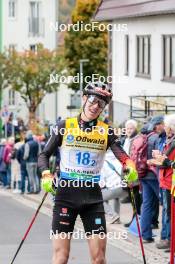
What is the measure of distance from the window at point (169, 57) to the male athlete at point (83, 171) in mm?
19071

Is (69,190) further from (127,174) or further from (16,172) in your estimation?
(16,172)

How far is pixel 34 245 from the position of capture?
14.0m

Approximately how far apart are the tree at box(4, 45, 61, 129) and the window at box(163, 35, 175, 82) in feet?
83.8

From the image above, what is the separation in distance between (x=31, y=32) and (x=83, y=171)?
61.6 metres

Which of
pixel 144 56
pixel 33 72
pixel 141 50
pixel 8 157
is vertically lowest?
pixel 8 157

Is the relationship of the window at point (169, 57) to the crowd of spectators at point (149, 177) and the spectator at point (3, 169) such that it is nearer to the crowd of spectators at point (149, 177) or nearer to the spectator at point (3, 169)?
the spectator at point (3, 169)

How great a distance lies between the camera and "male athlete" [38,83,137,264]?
8898mm

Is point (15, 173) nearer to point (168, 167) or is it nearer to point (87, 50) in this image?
point (168, 167)

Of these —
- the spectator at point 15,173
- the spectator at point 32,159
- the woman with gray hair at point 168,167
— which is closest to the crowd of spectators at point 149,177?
the woman with gray hair at point 168,167

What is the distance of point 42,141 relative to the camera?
26234 millimetres

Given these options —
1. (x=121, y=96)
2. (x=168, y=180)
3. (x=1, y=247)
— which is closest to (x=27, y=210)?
(x=1, y=247)

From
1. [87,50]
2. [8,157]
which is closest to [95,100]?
[8,157]

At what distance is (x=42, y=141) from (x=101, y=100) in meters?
17.3

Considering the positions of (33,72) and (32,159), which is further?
(33,72)
